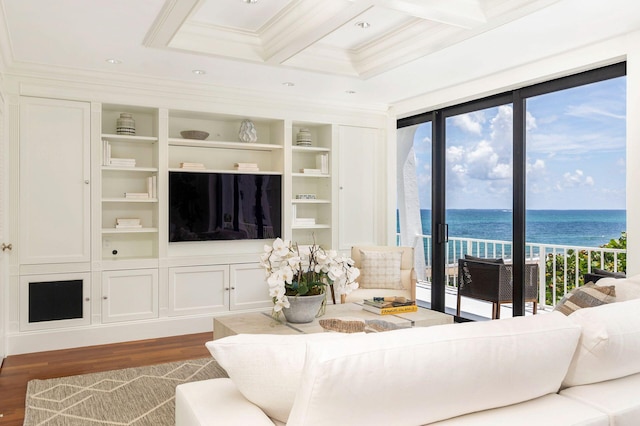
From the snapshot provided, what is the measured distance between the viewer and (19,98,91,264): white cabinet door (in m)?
4.21

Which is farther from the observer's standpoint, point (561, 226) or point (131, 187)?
point (561, 226)

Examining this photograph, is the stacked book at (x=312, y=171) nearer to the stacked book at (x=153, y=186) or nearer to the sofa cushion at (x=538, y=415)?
the stacked book at (x=153, y=186)

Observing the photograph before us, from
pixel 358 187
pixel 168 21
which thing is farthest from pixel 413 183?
pixel 168 21

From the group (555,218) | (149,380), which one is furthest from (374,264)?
(555,218)

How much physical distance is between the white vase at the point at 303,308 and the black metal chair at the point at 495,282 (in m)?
1.97

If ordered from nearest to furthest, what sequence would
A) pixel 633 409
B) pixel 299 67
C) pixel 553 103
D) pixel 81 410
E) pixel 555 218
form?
pixel 633 409 < pixel 81 410 < pixel 299 67 < pixel 553 103 < pixel 555 218

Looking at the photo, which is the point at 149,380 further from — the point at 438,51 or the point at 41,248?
the point at 438,51

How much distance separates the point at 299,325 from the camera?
132 inches

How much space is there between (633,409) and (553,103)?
5.01m

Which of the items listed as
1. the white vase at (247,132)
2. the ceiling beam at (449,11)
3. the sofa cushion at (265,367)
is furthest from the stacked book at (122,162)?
the sofa cushion at (265,367)

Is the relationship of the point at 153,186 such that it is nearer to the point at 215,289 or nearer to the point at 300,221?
the point at 215,289

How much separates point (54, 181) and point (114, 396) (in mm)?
2111

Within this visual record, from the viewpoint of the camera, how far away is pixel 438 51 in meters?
3.87

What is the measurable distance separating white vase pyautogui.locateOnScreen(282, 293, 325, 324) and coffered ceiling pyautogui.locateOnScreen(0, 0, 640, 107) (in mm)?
1862
